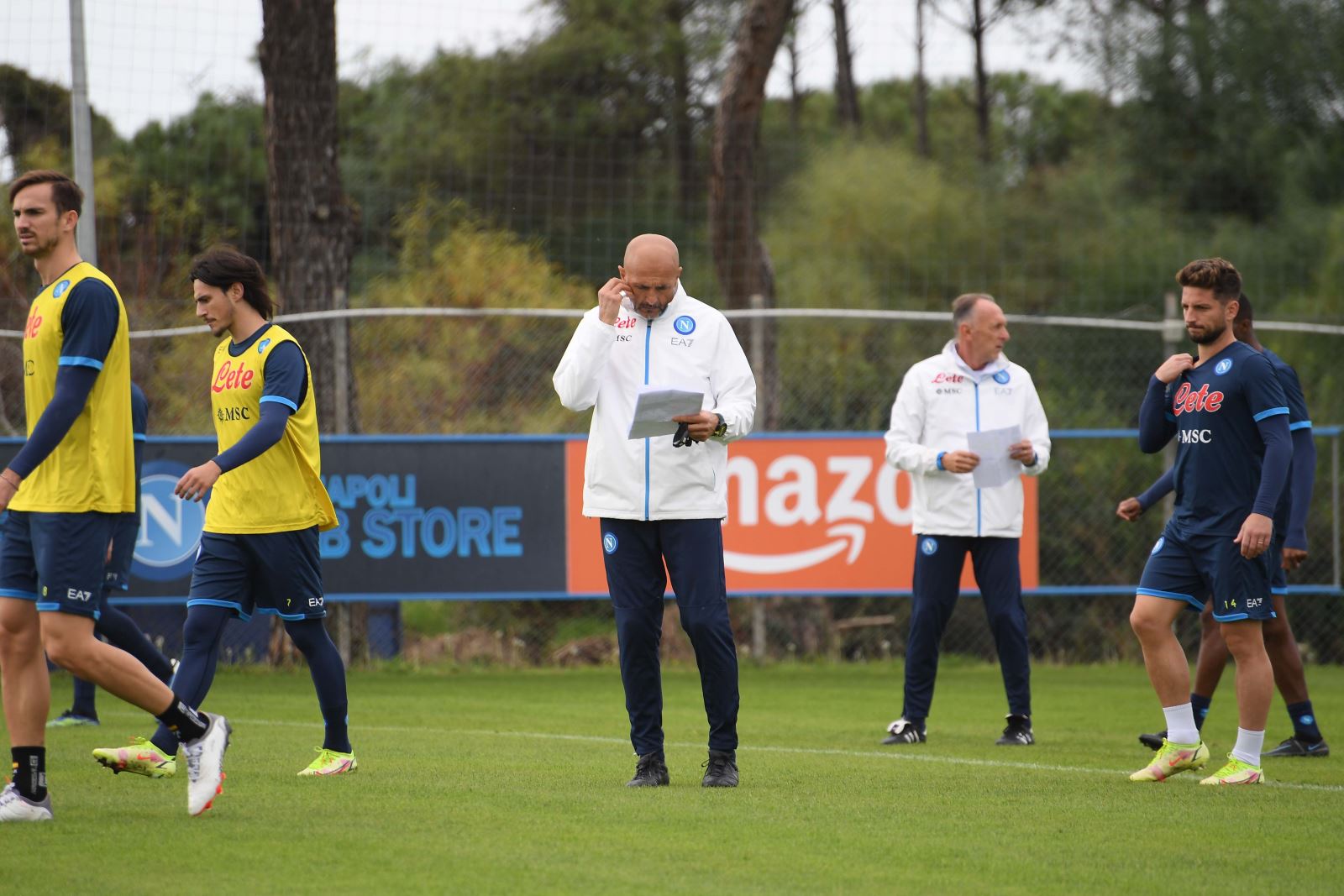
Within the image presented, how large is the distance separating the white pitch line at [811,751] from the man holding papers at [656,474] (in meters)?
1.42

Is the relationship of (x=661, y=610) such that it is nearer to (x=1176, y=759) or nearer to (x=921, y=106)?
(x=1176, y=759)

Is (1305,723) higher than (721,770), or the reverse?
(721,770)

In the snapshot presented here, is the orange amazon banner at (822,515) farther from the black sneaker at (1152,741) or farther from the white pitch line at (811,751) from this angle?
the black sneaker at (1152,741)

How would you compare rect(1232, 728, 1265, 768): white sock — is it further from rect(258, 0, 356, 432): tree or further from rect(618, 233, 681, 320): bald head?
rect(258, 0, 356, 432): tree

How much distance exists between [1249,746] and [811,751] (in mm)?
2030

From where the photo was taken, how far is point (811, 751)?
760cm

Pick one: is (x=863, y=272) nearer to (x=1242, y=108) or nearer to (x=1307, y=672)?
(x=1242, y=108)

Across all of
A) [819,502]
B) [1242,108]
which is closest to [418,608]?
[819,502]

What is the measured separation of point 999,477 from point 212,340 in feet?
28.0

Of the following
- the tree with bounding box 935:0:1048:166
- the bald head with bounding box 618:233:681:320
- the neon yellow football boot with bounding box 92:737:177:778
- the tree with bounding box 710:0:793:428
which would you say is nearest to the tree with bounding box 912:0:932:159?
the tree with bounding box 935:0:1048:166

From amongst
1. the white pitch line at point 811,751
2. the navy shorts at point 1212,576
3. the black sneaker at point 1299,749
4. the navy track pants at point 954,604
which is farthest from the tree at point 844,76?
the navy shorts at point 1212,576

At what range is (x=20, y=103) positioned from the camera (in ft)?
49.8

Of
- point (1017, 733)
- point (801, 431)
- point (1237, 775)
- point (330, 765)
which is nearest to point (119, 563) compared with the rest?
point (330, 765)

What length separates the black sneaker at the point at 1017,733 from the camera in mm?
8008
